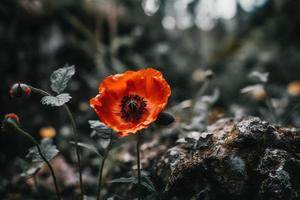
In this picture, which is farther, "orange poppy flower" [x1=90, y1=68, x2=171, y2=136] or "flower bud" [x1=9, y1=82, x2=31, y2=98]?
"orange poppy flower" [x1=90, y1=68, x2=171, y2=136]

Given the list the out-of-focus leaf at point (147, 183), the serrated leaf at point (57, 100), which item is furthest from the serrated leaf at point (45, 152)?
the out-of-focus leaf at point (147, 183)

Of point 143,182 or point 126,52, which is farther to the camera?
point 126,52

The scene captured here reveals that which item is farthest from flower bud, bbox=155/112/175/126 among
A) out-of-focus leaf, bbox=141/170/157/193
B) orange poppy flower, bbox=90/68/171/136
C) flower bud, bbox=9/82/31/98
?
flower bud, bbox=9/82/31/98

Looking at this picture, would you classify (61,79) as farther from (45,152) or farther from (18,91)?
(45,152)

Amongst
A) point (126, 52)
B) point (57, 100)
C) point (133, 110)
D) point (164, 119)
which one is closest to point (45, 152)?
point (57, 100)

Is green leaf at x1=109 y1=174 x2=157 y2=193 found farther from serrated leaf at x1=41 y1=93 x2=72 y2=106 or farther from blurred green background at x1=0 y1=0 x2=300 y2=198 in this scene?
blurred green background at x1=0 y1=0 x2=300 y2=198

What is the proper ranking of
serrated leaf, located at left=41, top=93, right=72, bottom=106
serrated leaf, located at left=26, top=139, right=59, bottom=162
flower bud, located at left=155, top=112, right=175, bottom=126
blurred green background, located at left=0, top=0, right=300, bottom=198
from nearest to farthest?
serrated leaf, located at left=41, top=93, right=72, bottom=106
flower bud, located at left=155, top=112, right=175, bottom=126
serrated leaf, located at left=26, top=139, right=59, bottom=162
blurred green background, located at left=0, top=0, right=300, bottom=198

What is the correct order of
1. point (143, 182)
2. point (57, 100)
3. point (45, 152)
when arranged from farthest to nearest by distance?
point (45, 152) < point (143, 182) < point (57, 100)
